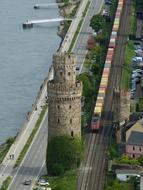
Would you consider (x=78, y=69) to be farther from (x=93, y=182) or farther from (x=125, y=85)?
(x=93, y=182)

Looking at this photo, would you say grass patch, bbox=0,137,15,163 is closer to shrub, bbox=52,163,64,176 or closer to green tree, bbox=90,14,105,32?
shrub, bbox=52,163,64,176

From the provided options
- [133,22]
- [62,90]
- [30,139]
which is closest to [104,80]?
[30,139]

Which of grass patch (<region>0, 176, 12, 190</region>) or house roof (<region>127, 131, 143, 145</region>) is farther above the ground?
house roof (<region>127, 131, 143, 145</region>)

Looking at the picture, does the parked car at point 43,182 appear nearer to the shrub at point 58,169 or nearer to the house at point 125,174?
the shrub at point 58,169

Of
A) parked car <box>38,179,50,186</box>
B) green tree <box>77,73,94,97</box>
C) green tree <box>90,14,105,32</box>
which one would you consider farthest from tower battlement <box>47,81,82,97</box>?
green tree <box>90,14,105,32</box>

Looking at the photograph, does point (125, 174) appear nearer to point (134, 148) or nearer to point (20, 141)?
point (134, 148)

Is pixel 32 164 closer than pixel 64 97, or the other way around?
pixel 64 97
